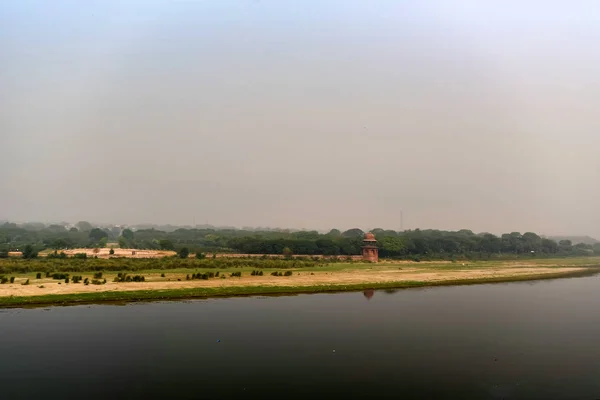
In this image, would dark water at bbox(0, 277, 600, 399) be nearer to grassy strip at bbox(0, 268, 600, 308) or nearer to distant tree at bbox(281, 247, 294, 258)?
grassy strip at bbox(0, 268, 600, 308)

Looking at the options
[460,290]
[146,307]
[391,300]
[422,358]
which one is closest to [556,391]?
[422,358]

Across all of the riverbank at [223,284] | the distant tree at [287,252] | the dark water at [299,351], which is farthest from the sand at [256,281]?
the distant tree at [287,252]

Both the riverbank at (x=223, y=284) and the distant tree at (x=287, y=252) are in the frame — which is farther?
the distant tree at (x=287, y=252)

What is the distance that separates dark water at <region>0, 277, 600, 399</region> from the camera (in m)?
21.5

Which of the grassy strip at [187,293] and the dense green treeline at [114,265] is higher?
the dense green treeline at [114,265]

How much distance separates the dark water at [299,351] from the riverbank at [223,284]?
4.10 meters

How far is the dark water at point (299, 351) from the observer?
70.5 ft

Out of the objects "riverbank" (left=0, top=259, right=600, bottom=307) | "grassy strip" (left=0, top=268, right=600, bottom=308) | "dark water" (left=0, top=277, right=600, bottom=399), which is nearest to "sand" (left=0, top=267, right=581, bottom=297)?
"riverbank" (left=0, top=259, right=600, bottom=307)

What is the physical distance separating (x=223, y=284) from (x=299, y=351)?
2645 centimetres

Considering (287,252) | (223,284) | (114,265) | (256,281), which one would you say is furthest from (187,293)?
(287,252)

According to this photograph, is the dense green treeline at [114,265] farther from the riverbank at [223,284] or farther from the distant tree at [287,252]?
the distant tree at [287,252]

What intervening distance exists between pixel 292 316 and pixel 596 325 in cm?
2339

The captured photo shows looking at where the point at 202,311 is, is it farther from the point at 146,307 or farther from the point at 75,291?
the point at 75,291

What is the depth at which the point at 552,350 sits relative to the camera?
2831cm
